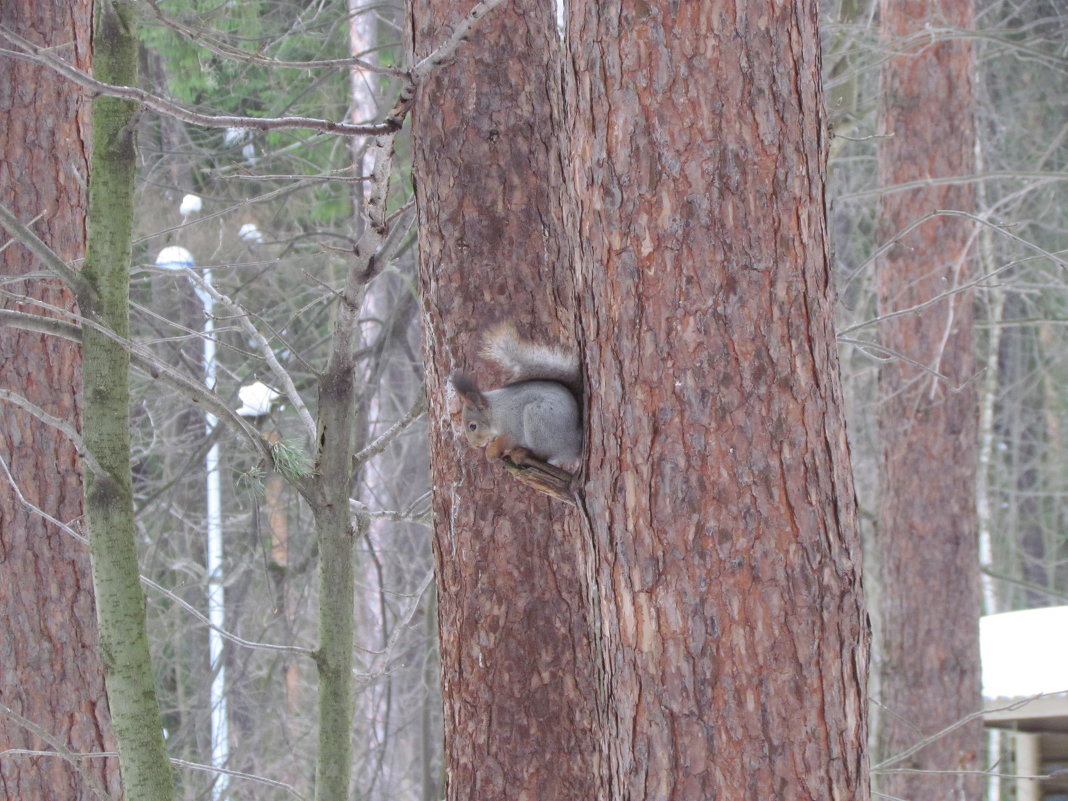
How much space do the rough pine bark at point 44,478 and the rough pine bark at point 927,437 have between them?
4.02m

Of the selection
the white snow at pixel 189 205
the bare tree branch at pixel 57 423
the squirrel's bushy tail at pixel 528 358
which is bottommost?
the bare tree branch at pixel 57 423

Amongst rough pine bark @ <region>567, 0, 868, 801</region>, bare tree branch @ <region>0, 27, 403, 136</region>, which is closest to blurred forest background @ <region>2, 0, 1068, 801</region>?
bare tree branch @ <region>0, 27, 403, 136</region>

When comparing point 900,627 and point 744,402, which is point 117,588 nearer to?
point 744,402

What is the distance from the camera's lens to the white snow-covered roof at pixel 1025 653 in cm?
544

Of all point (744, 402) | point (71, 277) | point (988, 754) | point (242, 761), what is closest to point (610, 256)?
point (744, 402)

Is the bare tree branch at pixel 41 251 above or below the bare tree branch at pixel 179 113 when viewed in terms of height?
below

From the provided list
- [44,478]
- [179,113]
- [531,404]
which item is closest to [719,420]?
[531,404]

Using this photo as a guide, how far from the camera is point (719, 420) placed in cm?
192

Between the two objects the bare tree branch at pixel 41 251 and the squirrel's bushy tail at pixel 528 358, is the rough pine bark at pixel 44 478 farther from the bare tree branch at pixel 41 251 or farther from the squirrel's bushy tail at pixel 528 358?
the squirrel's bushy tail at pixel 528 358

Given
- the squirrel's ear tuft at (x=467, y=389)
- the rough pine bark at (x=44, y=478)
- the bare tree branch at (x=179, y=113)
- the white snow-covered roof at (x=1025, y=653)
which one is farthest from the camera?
the white snow-covered roof at (x=1025, y=653)

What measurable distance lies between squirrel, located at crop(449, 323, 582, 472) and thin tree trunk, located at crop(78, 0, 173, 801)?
74cm

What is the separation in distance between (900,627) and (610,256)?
455cm

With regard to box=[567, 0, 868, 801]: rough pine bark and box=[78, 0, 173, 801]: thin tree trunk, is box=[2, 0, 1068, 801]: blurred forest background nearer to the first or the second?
box=[78, 0, 173, 801]: thin tree trunk

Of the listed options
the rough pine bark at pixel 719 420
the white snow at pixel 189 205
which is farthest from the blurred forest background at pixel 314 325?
the rough pine bark at pixel 719 420
